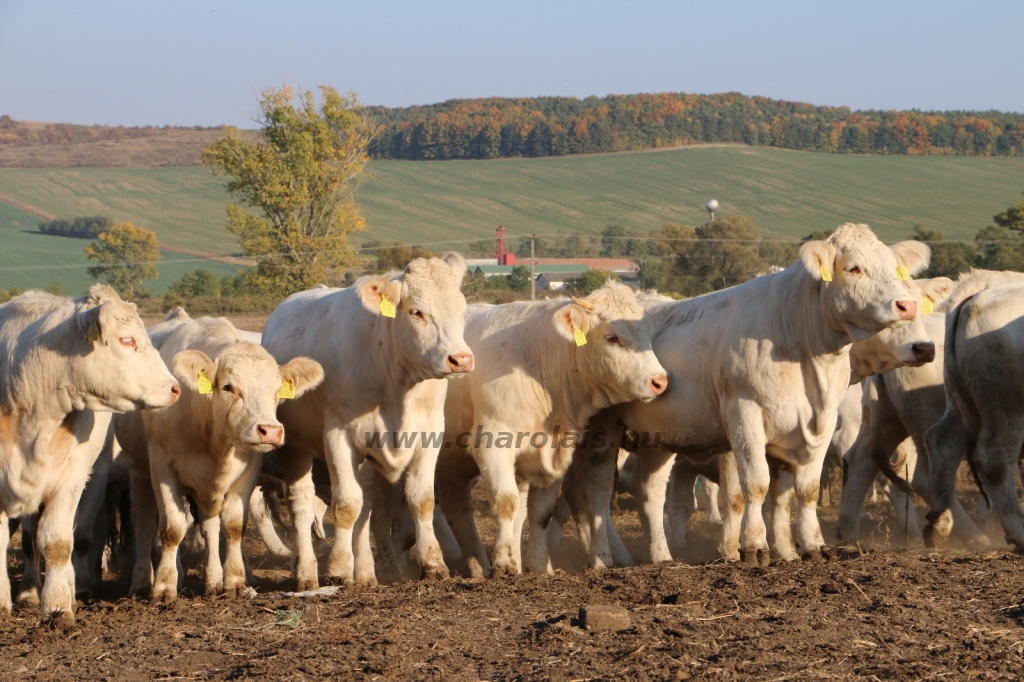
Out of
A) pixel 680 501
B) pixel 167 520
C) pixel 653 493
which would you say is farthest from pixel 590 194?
pixel 167 520

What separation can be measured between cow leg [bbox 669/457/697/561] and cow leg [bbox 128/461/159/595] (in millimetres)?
4260

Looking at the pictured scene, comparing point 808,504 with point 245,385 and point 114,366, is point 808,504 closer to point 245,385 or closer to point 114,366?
point 245,385

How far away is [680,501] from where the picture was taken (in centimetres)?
1040

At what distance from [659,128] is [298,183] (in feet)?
A: 199

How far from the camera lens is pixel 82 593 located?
8641 millimetres

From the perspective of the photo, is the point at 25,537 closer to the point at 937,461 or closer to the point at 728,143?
the point at 937,461

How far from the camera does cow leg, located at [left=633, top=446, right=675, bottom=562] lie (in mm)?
9320

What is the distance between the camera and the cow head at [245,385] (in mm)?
7648

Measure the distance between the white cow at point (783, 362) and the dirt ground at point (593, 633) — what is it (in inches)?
30.7

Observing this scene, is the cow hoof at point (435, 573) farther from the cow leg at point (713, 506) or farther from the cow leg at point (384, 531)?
the cow leg at point (713, 506)

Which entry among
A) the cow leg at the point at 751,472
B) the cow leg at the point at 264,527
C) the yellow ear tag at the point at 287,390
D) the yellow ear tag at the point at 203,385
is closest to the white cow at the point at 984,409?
the cow leg at the point at 751,472

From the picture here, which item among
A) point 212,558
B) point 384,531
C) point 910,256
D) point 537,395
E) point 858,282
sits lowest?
point 384,531

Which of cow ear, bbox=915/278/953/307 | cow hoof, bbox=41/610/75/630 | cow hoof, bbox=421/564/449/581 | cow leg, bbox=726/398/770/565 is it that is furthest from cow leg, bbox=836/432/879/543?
cow hoof, bbox=41/610/75/630

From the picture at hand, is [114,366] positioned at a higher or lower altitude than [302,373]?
higher
